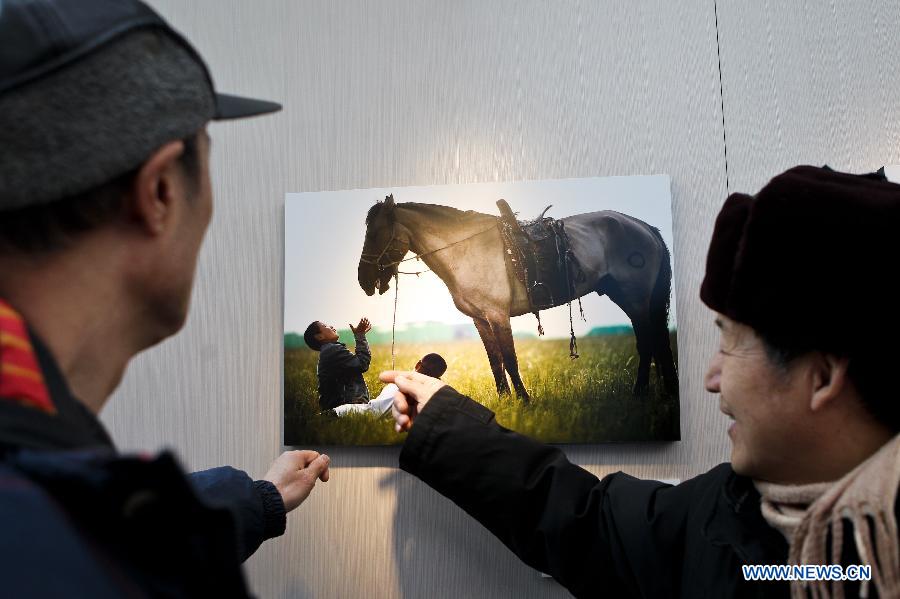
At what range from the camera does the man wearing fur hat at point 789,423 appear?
0.61m

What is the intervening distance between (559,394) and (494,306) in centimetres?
16

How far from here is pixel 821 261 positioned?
61 cm

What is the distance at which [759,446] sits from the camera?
688 mm

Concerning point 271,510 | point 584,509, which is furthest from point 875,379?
point 271,510

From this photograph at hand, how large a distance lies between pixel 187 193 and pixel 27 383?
7.1 inches

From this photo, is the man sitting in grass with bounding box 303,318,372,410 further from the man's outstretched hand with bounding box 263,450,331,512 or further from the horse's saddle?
the horse's saddle

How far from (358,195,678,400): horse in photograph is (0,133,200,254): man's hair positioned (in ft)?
2.15

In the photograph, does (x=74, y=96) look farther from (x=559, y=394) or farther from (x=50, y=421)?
(x=559, y=394)

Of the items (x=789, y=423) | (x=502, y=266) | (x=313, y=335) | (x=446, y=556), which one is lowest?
(x=446, y=556)

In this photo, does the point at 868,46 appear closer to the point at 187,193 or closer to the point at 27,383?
the point at 187,193

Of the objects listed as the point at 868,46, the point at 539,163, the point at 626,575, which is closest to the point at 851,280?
the point at 626,575

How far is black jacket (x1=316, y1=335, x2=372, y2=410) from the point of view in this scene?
1.05 m

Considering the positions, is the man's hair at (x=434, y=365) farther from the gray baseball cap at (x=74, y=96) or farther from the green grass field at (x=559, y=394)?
the gray baseball cap at (x=74, y=96)

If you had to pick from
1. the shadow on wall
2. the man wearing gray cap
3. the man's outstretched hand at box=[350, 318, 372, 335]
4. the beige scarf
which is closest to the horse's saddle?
the man's outstretched hand at box=[350, 318, 372, 335]
